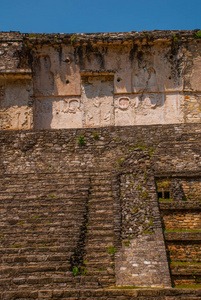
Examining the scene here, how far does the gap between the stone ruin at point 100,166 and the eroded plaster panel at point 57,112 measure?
43 mm

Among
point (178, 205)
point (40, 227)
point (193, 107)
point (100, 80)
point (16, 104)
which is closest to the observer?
point (40, 227)

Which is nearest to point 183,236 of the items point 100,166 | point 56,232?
point 56,232

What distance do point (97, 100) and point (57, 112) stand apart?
183cm

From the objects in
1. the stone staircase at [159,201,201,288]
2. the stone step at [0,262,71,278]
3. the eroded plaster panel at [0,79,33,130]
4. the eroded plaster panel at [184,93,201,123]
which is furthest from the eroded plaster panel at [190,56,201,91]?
the stone step at [0,262,71,278]

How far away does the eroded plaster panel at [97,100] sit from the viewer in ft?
54.9

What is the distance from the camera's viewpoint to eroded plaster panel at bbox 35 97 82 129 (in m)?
17.0

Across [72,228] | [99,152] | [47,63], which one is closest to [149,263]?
[72,228]

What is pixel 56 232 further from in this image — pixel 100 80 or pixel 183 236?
pixel 100 80

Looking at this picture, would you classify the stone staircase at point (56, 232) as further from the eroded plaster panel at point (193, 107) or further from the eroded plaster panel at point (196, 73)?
the eroded plaster panel at point (196, 73)

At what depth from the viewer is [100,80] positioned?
17.0 metres

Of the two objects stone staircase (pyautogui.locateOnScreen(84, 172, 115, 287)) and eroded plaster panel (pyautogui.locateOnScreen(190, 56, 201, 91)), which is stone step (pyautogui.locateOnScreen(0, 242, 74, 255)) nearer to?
stone staircase (pyautogui.locateOnScreen(84, 172, 115, 287))

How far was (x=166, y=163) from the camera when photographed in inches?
434

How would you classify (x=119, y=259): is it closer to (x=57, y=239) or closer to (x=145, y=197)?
(x=57, y=239)

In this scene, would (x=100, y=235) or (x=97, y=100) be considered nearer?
(x=100, y=235)
